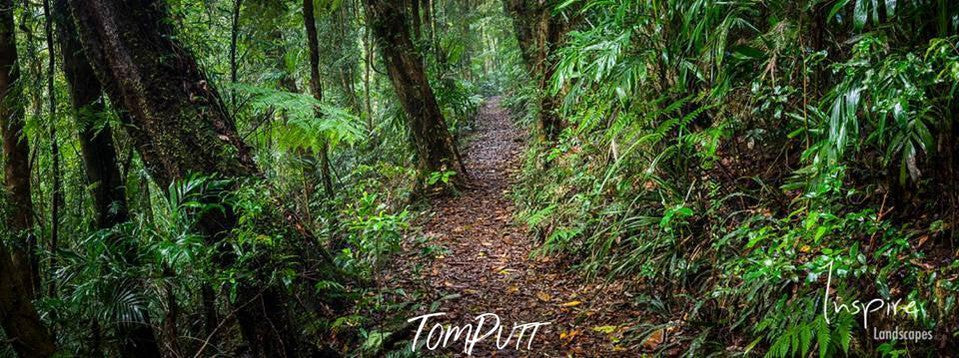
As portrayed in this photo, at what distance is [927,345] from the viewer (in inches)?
88.0

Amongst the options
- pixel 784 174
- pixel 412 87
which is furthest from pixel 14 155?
pixel 784 174

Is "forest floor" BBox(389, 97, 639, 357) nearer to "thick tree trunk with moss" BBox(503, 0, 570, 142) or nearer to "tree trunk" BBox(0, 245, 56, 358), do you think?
"thick tree trunk with moss" BBox(503, 0, 570, 142)

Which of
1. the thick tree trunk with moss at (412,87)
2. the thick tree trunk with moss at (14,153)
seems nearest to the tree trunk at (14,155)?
the thick tree trunk with moss at (14,153)

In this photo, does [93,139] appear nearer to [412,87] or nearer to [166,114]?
[166,114]

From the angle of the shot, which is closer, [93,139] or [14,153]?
[93,139]

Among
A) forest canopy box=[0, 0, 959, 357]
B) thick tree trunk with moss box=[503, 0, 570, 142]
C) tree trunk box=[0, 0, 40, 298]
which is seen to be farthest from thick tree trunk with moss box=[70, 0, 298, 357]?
thick tree trunk with moss box=[503, 0, 570, 142]

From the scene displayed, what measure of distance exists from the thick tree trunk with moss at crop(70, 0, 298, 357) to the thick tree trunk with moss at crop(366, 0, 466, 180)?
4.11 meters

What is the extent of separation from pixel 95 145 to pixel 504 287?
338 centimetres

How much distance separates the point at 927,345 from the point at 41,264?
20.8 ft

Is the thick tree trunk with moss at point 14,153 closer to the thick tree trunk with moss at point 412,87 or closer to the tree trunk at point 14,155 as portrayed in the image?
the tree trunk at point 14,155

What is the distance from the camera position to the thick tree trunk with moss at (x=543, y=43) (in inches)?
276

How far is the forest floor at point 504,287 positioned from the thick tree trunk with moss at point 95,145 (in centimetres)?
196

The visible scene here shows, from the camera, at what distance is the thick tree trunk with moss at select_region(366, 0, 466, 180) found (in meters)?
7.38

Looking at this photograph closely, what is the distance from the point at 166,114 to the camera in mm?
3338
